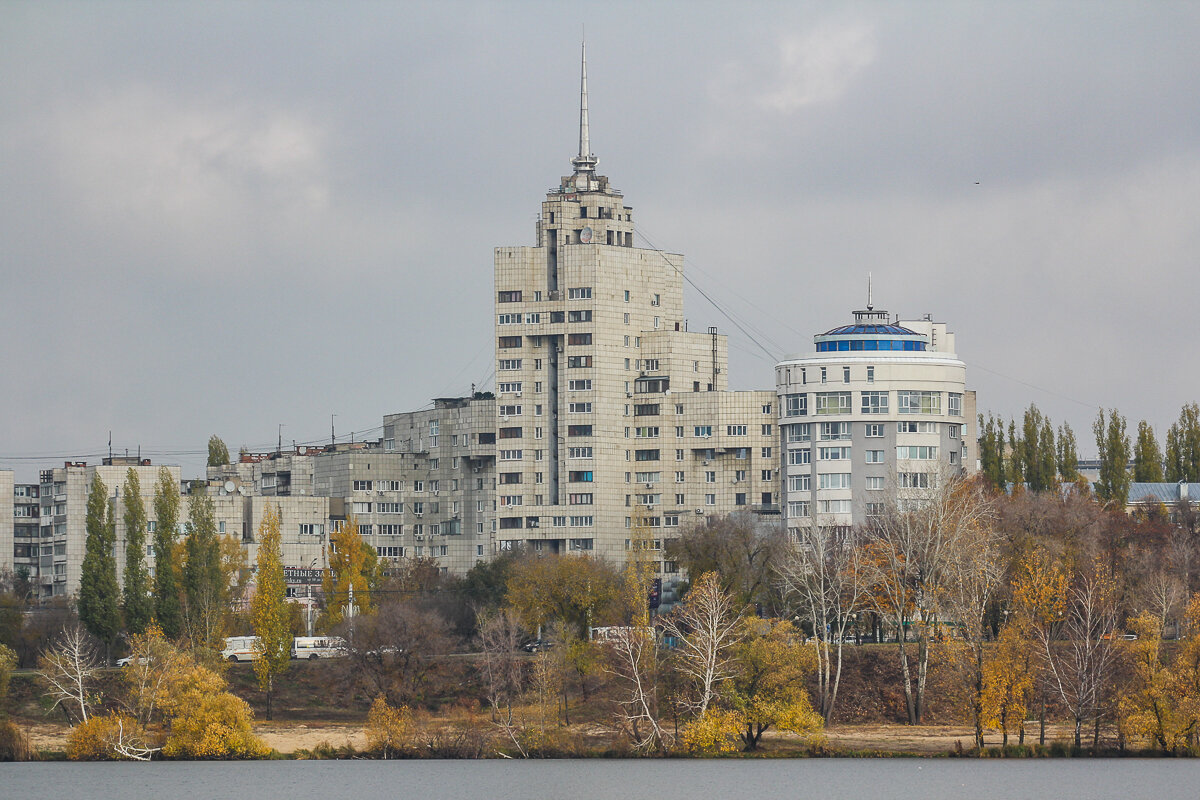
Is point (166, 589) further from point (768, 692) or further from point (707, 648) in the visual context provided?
point (768, 692)

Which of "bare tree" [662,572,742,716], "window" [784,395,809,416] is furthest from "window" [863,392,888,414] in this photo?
"bare tree" [662,572,742,716]

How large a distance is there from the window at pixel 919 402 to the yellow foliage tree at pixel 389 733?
61.4 meters

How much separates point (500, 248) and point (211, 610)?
202 ft

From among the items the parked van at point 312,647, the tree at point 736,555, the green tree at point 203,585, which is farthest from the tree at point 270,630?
the tree at point 736,555

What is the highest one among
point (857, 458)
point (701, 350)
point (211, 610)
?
point (701, 350)

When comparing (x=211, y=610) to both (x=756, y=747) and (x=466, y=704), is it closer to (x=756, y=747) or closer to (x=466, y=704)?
(x=466, y=704)

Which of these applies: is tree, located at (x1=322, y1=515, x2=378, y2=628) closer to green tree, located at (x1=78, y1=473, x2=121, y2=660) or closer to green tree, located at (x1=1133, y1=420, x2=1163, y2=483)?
green tree, located at (x1=78, y1=473, x2=121, y2=660)

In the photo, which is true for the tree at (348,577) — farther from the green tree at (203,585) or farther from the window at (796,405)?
the window at (796,405)

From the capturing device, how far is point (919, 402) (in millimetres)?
157375

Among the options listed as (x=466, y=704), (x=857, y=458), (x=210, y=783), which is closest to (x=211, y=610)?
(x=466, y=704)

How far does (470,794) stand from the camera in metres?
92.2

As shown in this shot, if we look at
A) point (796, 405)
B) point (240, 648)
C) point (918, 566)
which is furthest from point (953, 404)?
point (240, 648)

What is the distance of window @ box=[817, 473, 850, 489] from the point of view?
15625 centimetres

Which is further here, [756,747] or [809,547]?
[809,547]
